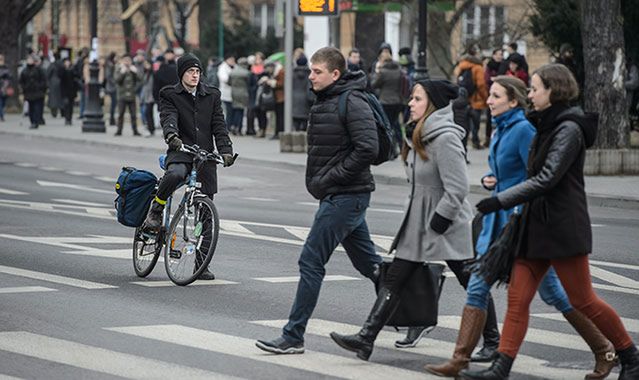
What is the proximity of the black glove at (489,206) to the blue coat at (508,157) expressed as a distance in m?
0.42

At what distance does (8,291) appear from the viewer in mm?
11094

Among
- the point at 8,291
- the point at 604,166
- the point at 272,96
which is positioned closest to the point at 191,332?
the point at 8,291

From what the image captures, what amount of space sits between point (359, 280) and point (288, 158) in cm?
1398

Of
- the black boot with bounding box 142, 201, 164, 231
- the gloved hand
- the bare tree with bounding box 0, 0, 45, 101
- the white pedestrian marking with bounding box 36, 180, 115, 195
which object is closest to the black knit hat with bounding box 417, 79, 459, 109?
the gloved hand

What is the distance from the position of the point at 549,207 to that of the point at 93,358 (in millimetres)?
2637

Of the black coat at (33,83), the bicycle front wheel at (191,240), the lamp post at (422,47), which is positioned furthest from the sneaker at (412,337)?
the black coat at (33,83)

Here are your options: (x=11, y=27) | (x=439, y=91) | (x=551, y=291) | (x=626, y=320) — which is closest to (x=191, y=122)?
(x=626, y=320)

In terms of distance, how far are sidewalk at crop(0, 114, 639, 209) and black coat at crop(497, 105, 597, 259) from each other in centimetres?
1120

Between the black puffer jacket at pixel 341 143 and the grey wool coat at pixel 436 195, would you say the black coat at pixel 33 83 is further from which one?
the grey wool coat at pixel 436 195

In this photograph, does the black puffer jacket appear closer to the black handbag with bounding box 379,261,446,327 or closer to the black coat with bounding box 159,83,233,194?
the black handbag with bounding box 379,261,446,327

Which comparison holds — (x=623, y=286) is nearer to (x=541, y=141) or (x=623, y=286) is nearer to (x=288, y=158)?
(x=541, y=141)

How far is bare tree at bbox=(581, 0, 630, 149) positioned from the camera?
74.7ft

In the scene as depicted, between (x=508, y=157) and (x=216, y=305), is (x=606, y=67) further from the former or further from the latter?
(x=508, y=157)

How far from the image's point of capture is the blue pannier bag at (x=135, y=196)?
1210cm
